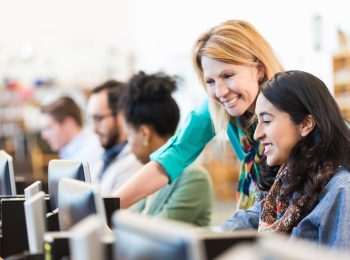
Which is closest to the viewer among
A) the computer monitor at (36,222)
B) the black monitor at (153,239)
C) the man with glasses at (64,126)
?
the black monitor at (153,239)

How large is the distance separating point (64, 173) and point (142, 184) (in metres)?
0.83

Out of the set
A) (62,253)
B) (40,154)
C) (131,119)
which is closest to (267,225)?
(62,253)

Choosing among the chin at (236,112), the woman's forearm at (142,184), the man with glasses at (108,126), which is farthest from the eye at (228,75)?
the man with glasses at (108,126)

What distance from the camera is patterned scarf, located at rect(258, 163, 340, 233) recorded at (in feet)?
6.20

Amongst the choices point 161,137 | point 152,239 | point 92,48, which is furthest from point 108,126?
point 92,48

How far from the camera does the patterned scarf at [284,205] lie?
6.20 feet

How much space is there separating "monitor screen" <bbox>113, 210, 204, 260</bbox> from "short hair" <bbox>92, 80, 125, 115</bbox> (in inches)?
107

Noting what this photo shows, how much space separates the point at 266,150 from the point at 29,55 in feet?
33.5

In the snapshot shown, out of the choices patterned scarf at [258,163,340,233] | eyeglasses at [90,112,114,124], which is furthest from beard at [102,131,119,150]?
patterned scarf at [258,163,340,233]

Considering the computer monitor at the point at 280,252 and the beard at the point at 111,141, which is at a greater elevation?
the computer monitor at the point at 280,252

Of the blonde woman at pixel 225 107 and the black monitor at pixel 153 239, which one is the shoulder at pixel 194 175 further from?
the black monitor at pixel 153 239

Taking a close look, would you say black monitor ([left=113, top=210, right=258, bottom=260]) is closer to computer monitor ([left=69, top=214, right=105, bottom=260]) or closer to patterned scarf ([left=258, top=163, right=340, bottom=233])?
computer monitor ([left=69, top=214, right=105, bottom=260])

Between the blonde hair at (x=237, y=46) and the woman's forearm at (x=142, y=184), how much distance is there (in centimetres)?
54

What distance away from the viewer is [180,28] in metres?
10.7
